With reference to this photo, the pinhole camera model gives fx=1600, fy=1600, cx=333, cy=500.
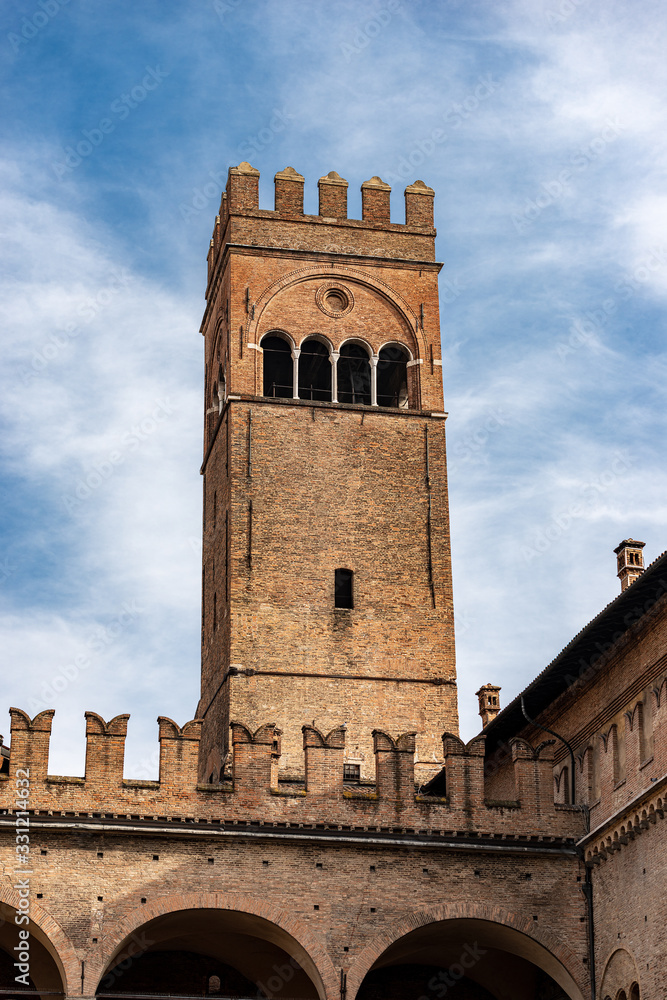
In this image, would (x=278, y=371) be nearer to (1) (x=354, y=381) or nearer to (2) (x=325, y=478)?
(1) (x=354, y=381)

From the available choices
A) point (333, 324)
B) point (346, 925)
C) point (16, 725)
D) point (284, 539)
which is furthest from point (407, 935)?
point (333, 324)

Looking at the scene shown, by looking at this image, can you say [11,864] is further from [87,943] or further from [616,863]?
[616,863]

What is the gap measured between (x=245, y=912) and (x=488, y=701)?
15379 mm

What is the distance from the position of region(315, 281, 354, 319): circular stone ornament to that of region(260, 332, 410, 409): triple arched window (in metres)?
0.65

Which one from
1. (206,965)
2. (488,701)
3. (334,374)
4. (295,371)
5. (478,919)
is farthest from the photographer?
(488,701)

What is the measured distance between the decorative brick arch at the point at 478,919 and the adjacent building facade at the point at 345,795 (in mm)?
30

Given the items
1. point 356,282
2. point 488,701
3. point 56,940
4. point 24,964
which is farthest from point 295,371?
point 56,940

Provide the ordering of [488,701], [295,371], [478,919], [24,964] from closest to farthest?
1. [478,919]
2. [24,964]
3. [295,371]
4. [488,701]

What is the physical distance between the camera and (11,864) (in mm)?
20688

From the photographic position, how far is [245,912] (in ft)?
69.1

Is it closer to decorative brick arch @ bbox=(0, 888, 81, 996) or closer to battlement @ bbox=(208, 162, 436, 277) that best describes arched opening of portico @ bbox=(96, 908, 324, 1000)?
decorative brick arch @ bbox=(0, 888, 81, 996)

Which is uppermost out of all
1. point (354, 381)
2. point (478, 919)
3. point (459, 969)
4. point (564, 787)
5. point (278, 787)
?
point (354, 381)

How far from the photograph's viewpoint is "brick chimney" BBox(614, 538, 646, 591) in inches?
1222

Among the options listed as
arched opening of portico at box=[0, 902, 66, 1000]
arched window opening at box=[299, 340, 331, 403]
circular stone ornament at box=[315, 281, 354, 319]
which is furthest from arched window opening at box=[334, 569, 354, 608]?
arched opening of portico at box=[0, 902, 66, 1000]
